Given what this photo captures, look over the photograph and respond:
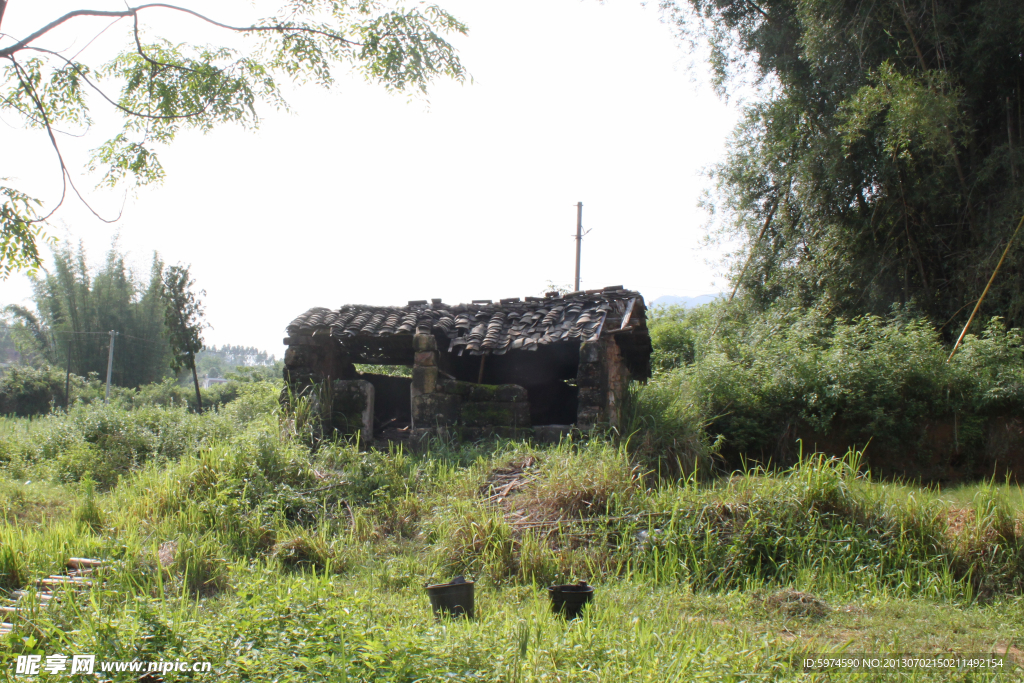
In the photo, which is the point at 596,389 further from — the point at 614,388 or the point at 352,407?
the point at 352,407

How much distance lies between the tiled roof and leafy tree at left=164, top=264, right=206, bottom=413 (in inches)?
622

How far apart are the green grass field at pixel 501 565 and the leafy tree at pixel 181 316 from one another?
1590cm

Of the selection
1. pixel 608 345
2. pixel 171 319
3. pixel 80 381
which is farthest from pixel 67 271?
pixel 608 345

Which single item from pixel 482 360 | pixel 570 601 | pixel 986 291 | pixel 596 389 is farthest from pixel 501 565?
pixel 986 291

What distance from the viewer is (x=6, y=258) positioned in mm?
6766

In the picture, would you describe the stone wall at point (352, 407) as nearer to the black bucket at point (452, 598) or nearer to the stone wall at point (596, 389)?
the stone wall at point (596, 389)

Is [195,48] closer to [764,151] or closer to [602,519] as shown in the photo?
[602,519]

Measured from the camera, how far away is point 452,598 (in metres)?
4.82

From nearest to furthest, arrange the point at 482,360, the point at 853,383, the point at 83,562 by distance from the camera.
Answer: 1. the point at 83,562
2. the point at 482,360
3. the point at 853,383

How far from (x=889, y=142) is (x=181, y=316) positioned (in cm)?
2362

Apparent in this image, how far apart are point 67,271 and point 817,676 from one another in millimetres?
36285

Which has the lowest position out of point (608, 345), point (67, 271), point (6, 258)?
point (608, 345)

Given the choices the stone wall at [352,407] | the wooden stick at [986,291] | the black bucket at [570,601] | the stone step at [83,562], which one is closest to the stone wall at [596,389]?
the stone wall at [352,407]

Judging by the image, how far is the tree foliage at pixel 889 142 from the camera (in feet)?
36.9
